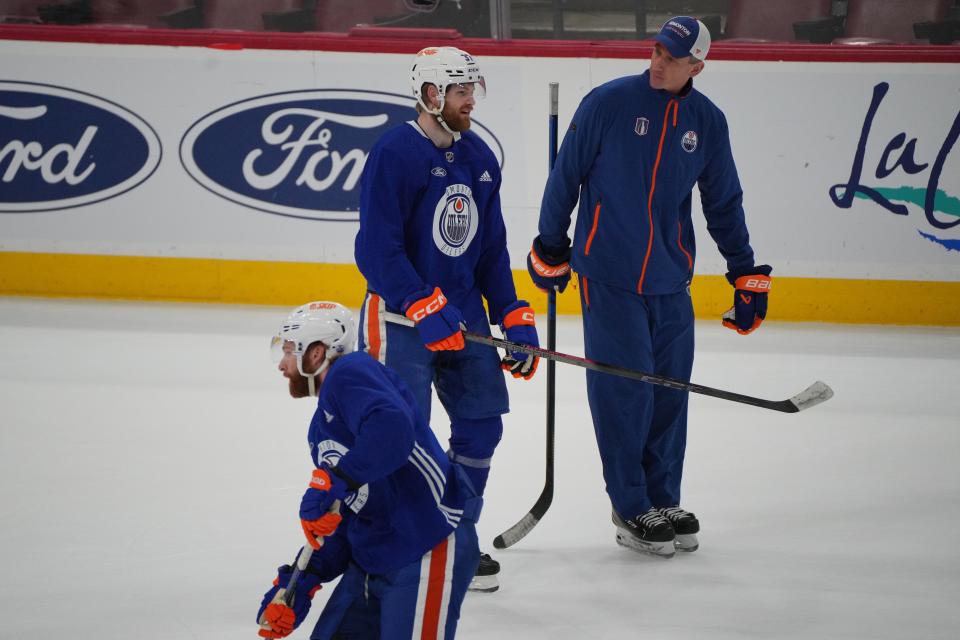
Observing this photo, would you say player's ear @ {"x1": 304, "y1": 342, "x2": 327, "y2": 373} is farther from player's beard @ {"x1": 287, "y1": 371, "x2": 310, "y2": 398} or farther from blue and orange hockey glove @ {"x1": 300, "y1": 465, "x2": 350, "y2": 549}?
blue and orange hockey glove @ {"x1": 300, "y1": 465, "x2": 350, "y2": 549}

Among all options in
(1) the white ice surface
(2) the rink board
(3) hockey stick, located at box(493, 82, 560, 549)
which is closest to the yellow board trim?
(2) the rink board

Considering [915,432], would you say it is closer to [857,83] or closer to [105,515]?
[857,83]

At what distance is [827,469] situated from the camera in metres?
3.96

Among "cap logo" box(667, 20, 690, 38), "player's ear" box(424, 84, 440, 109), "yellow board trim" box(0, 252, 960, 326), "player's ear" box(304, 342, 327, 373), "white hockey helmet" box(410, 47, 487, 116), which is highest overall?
"cap logo" box(667, 20, 690, 38)

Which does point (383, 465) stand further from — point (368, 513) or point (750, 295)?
point (750, 295)

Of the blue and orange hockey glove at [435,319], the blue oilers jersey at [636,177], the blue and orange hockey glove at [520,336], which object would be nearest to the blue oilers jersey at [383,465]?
the blue and orange hockey glove at [435,319]

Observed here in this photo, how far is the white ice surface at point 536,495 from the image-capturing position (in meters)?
2.88

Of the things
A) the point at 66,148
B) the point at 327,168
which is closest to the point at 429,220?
the point at 327,168

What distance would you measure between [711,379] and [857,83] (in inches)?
68.9

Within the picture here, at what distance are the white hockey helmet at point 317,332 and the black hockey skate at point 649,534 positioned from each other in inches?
51.9

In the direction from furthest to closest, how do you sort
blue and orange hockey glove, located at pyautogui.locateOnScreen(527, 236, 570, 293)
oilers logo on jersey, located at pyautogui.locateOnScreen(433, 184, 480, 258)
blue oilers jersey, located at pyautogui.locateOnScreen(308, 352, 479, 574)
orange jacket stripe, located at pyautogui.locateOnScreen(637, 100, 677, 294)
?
1. blue and orange hockey glove, located at pyautogui.locateOnScreen(527, 236, 570, 293)
2. orange jacket stripe, located at pyautogui.locateOnScreen(637, 100, 677, 294)
3. oilers logo on jersey, located at pyautogui.locateOnScreen(433, 184, 480, 258)
4. blue oilers jersey, located at pyautogui.locateOnScreen(308, 352, 479, 574)

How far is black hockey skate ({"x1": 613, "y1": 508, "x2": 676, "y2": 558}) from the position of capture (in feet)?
10.6

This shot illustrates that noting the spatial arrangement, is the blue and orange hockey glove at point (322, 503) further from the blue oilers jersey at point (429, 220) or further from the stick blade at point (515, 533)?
the stick blade at point (515, 533)

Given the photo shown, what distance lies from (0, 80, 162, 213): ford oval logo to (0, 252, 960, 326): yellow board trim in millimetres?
322
